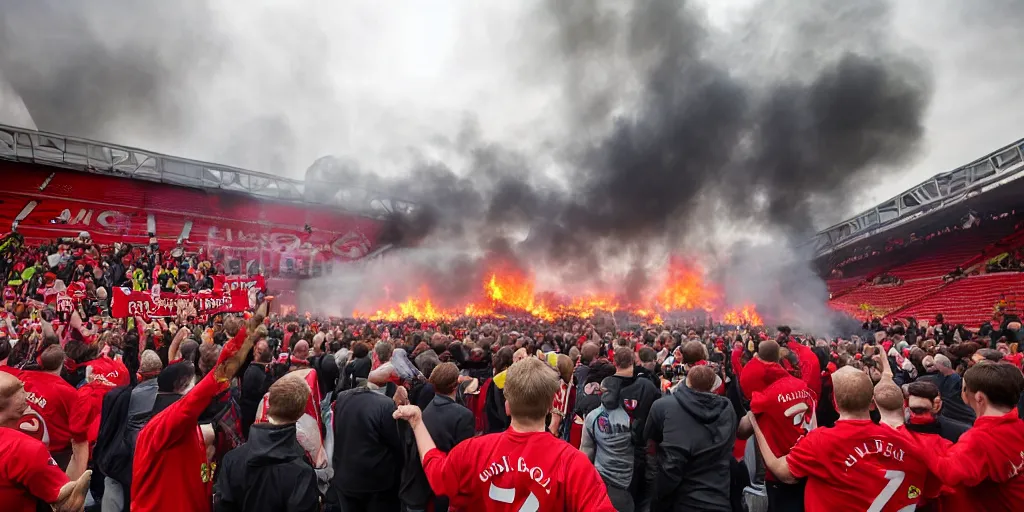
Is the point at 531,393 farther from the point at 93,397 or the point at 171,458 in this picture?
the point at 93,397

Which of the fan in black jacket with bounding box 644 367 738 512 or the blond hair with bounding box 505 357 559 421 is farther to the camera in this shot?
the fan in black jacket with bounding box 644 367 738 512

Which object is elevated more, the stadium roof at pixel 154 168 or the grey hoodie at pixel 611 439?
the stadium roof at pixel 154 168

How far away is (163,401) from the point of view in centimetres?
361

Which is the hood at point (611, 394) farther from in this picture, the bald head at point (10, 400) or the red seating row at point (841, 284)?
the red seating row at point (841, 284)

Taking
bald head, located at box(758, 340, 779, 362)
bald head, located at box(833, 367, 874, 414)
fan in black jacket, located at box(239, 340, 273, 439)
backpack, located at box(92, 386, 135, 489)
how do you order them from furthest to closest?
fan in black jacket, located at box(239, 340, 273, 439)
bald head, located at box(758, 340, 779, 362)
backpack, located at box(92, 386, 135, 489)
bald head, located at box(833, 367, 874, 414)

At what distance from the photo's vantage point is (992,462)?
8.38 ft

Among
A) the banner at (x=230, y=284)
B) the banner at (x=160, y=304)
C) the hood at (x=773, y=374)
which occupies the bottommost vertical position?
the hood at (x=773, y=374)

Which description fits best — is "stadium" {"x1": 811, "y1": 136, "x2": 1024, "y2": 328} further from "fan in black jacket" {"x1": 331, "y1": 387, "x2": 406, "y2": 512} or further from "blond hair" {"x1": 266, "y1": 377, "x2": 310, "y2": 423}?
"blond hair" {"x1": 266, "y1": 377, "x2": 310, "y2": 423}

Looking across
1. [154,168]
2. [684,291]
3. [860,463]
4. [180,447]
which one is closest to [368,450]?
[180,447]

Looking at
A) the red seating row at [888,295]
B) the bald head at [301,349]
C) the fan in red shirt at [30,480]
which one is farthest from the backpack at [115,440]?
the red seating row at [888,295]

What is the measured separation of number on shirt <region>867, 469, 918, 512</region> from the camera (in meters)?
2.59

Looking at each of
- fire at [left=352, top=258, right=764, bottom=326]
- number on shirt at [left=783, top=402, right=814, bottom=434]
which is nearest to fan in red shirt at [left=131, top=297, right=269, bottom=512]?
number on shirt at [left=783, top=402, right=814, bottom=434]

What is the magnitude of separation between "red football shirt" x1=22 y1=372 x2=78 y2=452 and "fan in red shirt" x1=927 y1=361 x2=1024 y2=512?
19.0ft

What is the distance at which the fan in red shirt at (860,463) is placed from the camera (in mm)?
2600
